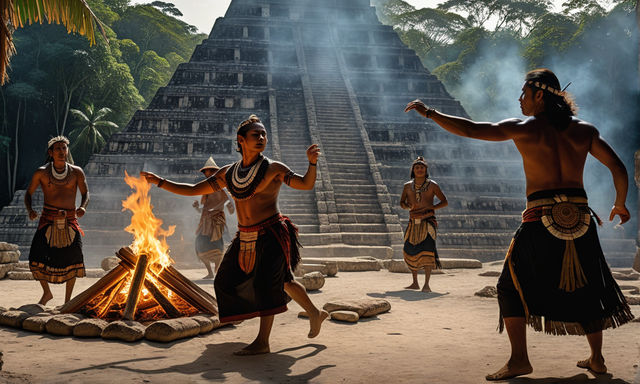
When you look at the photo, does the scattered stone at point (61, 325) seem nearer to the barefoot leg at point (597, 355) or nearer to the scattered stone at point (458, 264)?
the barefoot leg at point (597, 355)

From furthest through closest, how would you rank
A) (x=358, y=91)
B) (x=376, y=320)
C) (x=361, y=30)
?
(x=361, y=30) < (x=358, y=91) < (x=376, y=320)

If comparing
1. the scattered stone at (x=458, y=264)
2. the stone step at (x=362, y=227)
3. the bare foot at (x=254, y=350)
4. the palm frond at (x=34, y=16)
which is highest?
the palm frond at (x=34, y=16)

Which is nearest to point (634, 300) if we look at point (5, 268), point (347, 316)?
point (347, 316)

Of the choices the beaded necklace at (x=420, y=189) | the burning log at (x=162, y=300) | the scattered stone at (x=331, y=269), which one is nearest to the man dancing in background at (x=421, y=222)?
the beaded necklace at (x=420, y=189)

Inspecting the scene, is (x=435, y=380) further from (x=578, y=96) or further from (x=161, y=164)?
(x=578, y=96)

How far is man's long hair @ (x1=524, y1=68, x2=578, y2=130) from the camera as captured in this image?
3.73 meters

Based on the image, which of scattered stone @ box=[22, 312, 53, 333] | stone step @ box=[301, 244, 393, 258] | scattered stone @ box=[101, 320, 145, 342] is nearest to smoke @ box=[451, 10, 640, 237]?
stone step @ box=[301, 244, 393, 258]

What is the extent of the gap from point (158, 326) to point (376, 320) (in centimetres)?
240

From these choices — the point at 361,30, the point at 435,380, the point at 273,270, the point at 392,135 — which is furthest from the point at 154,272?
the point at 361,30

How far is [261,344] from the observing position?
14.3 ft

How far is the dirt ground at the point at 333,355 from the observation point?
141 inches

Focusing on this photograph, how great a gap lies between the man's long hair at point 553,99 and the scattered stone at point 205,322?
11.1ft

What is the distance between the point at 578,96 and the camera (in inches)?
1071

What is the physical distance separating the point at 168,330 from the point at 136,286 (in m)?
0.83
